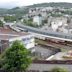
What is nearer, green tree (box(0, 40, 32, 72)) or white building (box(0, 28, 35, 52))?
green tree (box(0, 40, 32, 72))

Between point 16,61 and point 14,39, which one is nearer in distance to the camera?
point 16,61

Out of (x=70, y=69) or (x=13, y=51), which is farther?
(x=70, y=69)

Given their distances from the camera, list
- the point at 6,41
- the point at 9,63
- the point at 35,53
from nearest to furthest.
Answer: the point at 9,63, the point at 6,41, the point at 35,53

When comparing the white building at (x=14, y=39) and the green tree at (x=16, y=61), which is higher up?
the green tree at (x=16, y=61)

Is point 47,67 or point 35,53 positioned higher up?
point 47,67

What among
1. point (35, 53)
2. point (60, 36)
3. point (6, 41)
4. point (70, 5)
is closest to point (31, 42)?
point (35, 53)

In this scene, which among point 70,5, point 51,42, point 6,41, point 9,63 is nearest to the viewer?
point 9,63

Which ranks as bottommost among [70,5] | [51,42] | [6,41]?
[70,5]

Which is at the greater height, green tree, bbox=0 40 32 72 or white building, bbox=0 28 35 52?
green tree, bbox=0 40 32 72

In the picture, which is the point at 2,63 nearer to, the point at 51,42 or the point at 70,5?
the point at 51,42

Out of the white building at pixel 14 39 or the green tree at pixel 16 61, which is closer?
the green tree at pixel 16 61

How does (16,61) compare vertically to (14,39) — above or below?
above
